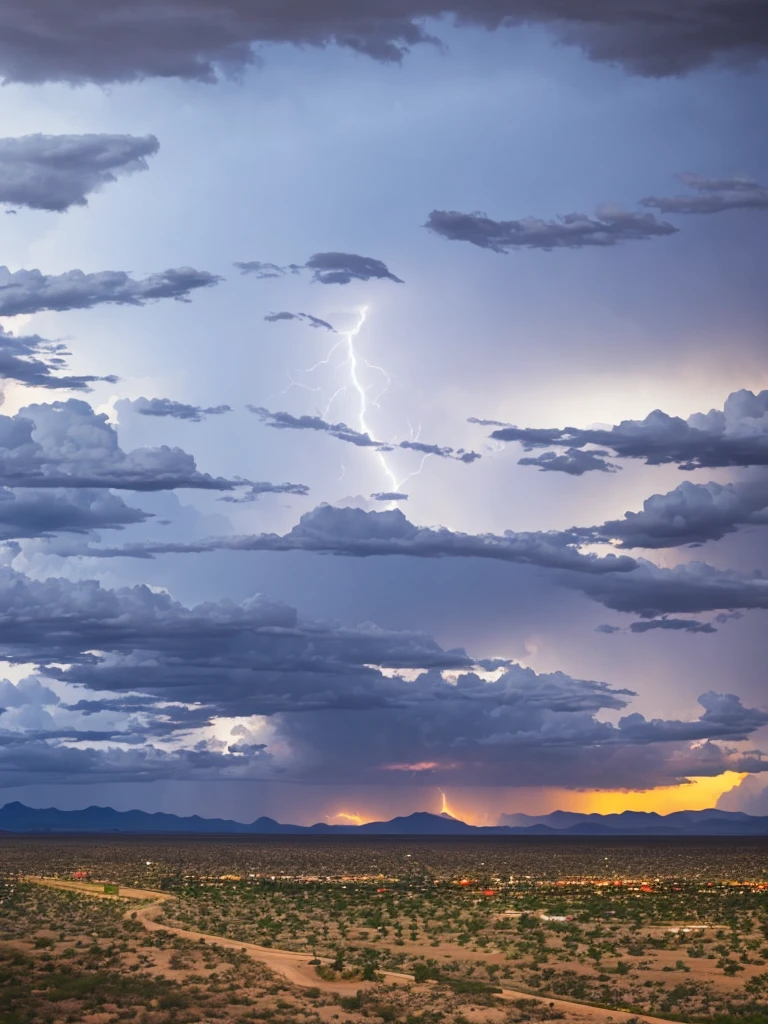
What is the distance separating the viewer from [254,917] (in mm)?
78625

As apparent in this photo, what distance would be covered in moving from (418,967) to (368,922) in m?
21.3

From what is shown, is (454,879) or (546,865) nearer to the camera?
(454,879)

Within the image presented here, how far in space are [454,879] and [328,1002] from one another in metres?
77.4

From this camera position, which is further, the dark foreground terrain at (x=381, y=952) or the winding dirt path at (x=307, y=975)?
the dark foreground terrain at (x=381, y=952)

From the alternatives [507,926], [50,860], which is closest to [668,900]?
[507,926]

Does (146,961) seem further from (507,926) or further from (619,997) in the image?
(507,926)

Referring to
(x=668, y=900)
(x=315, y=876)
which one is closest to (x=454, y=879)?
(x=315, y=876)

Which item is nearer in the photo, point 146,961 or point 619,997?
point 619,997

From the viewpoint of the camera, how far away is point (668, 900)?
92.6 metres

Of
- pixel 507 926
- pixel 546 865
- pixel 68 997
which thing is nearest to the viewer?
pixel 68 997

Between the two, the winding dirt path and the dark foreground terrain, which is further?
the dark foreground terrain

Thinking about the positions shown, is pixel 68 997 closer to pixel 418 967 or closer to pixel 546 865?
pixel 418 967

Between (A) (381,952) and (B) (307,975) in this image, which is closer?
(B) (307,975)

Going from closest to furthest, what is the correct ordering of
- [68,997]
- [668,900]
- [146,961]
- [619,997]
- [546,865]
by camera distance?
[68,997], [619,997], [146,961], [668,900], [546,865]
